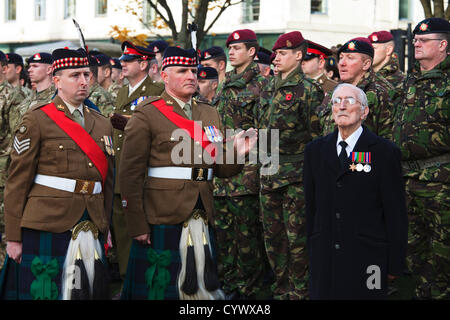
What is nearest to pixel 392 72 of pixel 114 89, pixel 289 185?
pixel 289 185

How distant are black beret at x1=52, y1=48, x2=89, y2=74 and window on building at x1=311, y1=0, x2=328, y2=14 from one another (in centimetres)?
2793

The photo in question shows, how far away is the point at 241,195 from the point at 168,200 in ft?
8.58

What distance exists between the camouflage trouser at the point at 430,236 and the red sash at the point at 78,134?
300 cm

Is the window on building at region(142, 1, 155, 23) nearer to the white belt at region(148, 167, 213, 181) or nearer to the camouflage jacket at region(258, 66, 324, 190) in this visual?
the camouflage jacket at region(258, 66, 324, 190)

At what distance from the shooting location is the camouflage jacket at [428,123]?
7965 mm

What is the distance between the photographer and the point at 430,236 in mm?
A: 8305

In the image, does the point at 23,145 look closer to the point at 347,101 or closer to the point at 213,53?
the point at 347,101

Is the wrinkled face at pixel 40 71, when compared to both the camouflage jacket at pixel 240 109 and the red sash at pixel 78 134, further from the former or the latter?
the red sash at pixel 78 134

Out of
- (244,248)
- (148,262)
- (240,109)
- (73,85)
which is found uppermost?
(73,85)

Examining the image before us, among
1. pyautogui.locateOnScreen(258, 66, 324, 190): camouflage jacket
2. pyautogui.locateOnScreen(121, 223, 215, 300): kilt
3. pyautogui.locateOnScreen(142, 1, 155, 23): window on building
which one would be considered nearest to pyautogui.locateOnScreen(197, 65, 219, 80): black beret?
pyautogui.locateOnScreen(258, 66, 324, 190): camouflage jacket

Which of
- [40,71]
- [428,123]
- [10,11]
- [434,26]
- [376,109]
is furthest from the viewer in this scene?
[10,11]

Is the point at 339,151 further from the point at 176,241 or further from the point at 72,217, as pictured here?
the point at 72,217

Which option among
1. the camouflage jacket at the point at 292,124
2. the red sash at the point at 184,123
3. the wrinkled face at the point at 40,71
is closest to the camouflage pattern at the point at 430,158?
the camouflage jacket at the point at 292,124

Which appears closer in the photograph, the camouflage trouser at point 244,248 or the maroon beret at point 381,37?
the camouflage trouser at point 244,248
